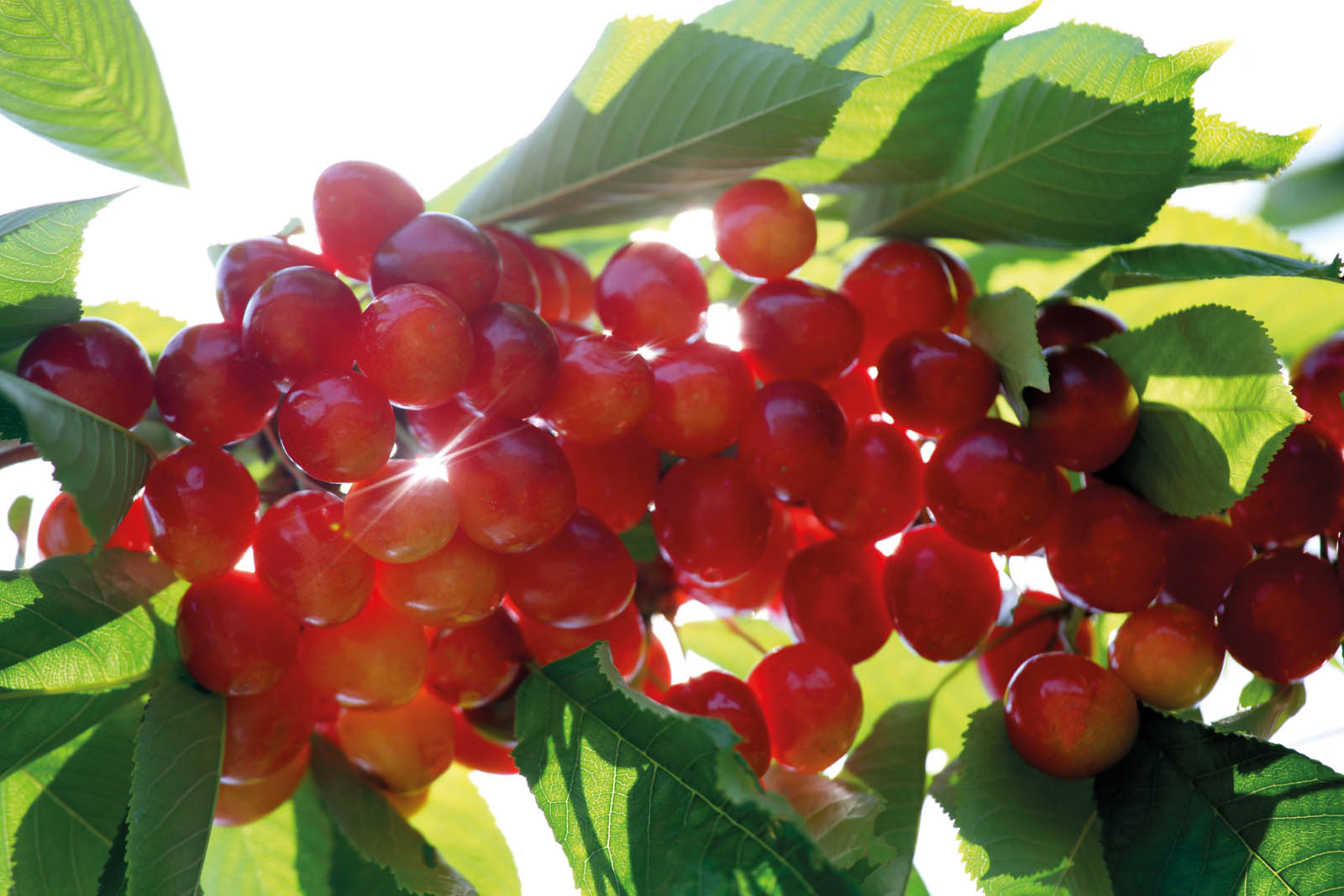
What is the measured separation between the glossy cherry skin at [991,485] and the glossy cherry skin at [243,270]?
0.35 metres

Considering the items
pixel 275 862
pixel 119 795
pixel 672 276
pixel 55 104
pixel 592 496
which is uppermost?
pixel 55 104

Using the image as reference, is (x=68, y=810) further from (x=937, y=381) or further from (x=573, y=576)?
(x=937, y=381)

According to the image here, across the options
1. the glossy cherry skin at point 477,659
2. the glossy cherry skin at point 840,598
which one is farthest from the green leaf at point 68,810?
the glossy cherry skin at point 840,598

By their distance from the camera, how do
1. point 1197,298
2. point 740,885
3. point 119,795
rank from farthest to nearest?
point 1197,298 → point 119,795 → point 740,885

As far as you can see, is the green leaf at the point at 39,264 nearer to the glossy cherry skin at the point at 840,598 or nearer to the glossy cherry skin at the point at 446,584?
the glossy cherry skin at the point at 446,584

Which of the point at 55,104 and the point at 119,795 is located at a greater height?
the point at 55,104

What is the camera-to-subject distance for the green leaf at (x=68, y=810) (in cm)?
56

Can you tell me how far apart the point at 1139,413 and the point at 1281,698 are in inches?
7.5

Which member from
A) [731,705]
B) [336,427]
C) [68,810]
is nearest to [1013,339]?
[731,705]

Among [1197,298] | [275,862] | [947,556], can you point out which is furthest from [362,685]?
[1197,298]

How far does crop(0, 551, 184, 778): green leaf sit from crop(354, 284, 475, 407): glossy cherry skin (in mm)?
170

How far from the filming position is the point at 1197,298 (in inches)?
29.0

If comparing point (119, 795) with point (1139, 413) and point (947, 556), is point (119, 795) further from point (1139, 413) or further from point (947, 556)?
point (1139, 413)

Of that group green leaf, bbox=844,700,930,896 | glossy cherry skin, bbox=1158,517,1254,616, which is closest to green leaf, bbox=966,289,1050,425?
glossy cherry skin, bbox=1158,517,1254,616
